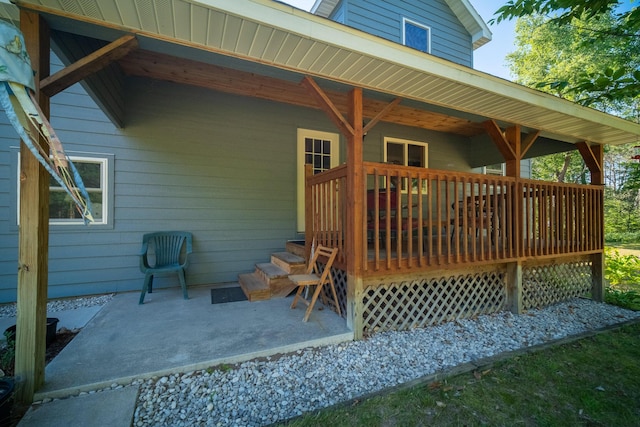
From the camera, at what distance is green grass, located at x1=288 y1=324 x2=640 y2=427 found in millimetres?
1779

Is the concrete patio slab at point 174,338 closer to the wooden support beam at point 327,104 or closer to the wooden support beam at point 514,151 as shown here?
the wooden support beam at point 327,104

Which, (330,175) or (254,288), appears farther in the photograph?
(254,288)

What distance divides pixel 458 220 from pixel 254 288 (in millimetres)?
2813

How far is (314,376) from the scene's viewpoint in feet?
7.11

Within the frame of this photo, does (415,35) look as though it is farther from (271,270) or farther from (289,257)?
(271,270)

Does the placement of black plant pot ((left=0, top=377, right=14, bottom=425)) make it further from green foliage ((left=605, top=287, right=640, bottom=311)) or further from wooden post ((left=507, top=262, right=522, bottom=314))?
green foliage ((left=605, top=287, right=640, bottom=311))

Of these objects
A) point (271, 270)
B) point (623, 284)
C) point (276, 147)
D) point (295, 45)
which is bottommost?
point (623, 284)

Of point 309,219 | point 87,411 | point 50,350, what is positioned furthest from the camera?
point 309,219

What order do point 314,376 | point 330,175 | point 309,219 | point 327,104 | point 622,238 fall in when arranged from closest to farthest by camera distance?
point 314,376 → point 327,104 → point 330,175 → point 309,219 → point 622,238

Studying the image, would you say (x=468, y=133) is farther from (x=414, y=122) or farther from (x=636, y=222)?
(x=636, y=222)

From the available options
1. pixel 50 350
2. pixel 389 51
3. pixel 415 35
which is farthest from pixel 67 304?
pixel 415 35

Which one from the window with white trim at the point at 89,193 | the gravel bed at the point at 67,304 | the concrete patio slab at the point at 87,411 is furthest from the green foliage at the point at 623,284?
the window with white trim at the point at 89,193

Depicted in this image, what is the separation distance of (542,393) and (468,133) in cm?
594

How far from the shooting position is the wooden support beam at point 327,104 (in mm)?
2672
